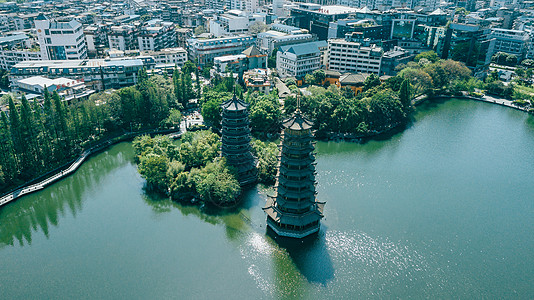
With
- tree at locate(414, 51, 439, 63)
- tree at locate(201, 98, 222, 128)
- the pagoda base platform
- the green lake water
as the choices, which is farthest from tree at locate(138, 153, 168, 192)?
tree at locate(414, 51, 439, 63)

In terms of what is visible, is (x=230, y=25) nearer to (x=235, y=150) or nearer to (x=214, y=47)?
(x=214, y=47)

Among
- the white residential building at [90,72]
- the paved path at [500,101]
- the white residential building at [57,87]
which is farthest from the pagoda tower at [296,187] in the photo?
the paved path at [500,101]

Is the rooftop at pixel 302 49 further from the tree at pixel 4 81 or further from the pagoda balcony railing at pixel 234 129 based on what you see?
the tree at pixel 4 81

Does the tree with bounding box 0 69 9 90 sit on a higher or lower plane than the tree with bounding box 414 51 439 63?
lower

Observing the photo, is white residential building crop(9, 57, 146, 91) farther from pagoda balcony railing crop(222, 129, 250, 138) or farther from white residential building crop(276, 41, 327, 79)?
pagoda balcony railing crop(222, 129, 250, 138)

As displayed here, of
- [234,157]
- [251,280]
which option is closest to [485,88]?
[234,157]
